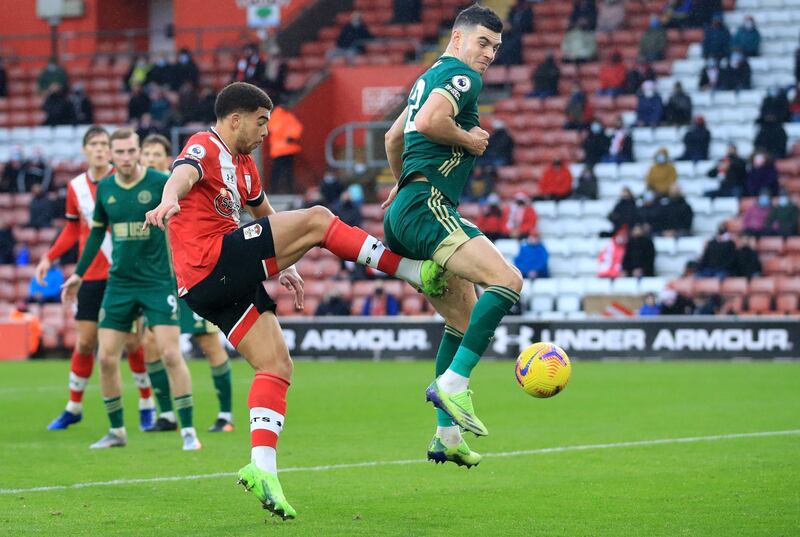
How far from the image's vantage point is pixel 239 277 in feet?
23.9

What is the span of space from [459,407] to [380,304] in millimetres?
15635

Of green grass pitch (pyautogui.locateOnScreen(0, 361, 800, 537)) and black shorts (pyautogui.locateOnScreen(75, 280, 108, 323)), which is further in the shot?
black shorts (pyautogui.locateOnScreen(75, 280, 108, 323))

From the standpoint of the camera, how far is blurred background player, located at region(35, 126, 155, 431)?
38.4 feet

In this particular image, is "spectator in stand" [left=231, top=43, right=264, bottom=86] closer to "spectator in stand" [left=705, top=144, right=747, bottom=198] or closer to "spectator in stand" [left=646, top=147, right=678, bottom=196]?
"spectator in stand" [left=646, top=147, right=678, bottom=196]

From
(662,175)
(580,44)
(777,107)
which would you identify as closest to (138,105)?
(580,44)

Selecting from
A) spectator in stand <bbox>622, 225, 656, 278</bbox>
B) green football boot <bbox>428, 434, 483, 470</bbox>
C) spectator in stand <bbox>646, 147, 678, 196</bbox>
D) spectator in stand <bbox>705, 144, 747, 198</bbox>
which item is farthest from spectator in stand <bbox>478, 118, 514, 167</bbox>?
green football boot <bbox>428, 434, 483, 470</bbox>

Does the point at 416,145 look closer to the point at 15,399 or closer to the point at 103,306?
the point at 103,306

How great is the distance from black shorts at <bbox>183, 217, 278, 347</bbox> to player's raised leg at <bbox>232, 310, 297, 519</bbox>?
75 millimetres

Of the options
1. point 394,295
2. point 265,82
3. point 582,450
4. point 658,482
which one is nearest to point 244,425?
point 582,450

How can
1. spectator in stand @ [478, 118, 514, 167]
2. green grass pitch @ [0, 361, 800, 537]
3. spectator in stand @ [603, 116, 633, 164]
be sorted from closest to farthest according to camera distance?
green grass pitch @ [0, 361, 800, 537] < spectator in stand @ [603, 116, 633, 164] < spectator in stand @ [478, 118, 514, 167]

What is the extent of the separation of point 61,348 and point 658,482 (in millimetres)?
17052

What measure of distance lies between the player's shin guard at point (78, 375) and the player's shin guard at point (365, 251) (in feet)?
17.1

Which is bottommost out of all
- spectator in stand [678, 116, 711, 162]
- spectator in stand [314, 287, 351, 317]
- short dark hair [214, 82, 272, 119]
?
spectator in stand [314, 287, 351, 317]

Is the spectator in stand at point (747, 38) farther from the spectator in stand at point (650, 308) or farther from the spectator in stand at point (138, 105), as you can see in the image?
the spectator in stand at point (138, 105)
